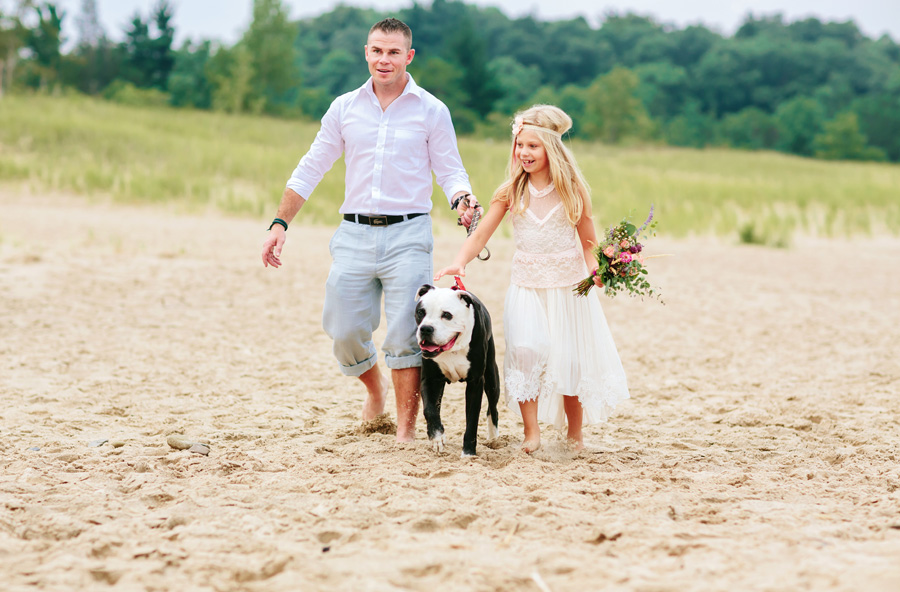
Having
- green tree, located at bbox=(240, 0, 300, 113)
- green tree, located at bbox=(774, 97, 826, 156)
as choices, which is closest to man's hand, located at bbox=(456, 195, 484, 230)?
green tree, located at bbox=(240, 0, 300, 113)

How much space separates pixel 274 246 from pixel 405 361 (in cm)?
90

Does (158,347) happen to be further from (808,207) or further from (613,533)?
(808,207)

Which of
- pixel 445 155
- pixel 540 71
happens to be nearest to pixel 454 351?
pixel 445 155

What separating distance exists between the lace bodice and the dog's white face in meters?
0.49

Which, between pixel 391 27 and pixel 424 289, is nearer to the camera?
pixel 424 289

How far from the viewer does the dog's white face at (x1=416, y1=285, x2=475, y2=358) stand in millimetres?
3734

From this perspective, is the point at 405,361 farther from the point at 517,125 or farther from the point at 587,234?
the point at 517,125

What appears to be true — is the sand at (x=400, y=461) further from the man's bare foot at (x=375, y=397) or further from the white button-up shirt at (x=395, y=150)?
the white button-up shirt at (x=395, y=150)

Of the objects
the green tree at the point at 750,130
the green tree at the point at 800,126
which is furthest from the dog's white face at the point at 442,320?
the green tree at the point at 800,126

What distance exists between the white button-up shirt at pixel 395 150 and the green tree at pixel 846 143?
197 feet

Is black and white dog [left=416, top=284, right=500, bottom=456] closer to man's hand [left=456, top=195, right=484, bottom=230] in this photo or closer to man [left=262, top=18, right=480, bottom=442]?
man [left=262, top=18, right=480, bottom=442]

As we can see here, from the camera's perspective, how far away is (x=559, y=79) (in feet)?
266

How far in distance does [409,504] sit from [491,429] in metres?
1.23

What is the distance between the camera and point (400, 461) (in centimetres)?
393
